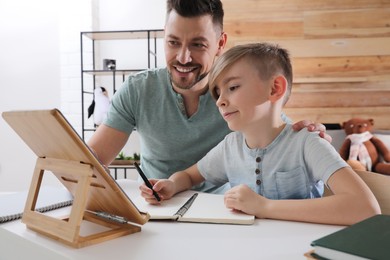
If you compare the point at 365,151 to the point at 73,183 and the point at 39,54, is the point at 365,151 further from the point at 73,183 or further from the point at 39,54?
the point at 39,54

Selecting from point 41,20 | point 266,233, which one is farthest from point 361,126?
point 41,20

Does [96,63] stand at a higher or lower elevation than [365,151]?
higher

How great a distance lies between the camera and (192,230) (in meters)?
0.70

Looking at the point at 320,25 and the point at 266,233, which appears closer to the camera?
the point at 266,233

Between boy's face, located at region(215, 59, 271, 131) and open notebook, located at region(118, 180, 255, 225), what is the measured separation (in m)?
0.22

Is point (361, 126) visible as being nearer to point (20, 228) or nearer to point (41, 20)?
point (20, 228)

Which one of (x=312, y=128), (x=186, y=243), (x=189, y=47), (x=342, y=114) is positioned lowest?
(x=342, y=114)

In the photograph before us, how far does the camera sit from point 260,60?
1.04 metres

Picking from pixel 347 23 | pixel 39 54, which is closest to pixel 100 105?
pixel 39 54

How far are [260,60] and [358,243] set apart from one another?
0.66m

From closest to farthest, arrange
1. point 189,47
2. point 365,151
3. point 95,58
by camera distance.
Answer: point 189,47, point 365,151, point 95,58

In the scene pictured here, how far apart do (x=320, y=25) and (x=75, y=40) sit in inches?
83.8

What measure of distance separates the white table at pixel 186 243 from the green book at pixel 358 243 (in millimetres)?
96

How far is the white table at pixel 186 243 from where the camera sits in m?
0.58
